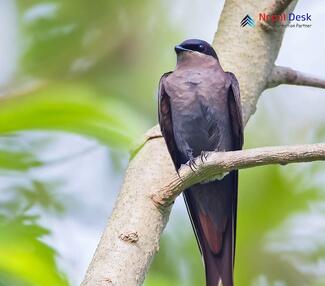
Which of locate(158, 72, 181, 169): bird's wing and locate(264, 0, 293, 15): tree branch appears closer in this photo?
locate(264, 0, 293, 15): tree branch

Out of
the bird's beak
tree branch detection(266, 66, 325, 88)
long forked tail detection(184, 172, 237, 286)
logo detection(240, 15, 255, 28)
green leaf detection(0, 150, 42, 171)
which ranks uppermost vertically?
logo detection(240, 15, 255, 28)

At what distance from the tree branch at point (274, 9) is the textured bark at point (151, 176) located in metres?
0.02

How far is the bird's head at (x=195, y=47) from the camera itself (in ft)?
7.09

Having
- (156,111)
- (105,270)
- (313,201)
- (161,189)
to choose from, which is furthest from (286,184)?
(105,270)

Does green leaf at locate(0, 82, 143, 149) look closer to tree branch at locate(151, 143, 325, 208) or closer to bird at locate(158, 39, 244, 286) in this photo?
bird at locate(158, 39, 244, 286)

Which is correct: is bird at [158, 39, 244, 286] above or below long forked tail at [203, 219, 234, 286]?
above

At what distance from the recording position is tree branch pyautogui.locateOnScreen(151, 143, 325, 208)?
1.42 meters

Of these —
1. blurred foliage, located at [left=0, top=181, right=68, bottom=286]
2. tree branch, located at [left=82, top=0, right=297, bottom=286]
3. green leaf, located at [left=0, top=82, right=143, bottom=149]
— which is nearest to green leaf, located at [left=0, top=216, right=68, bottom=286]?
blurred foliage, located at [left=0, top=181, right=68, bottom=286]

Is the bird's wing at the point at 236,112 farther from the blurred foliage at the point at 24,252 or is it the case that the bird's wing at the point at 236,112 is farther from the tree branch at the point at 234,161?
the blurred foliage at the point at 24,252

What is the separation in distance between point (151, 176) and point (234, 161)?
0.31m

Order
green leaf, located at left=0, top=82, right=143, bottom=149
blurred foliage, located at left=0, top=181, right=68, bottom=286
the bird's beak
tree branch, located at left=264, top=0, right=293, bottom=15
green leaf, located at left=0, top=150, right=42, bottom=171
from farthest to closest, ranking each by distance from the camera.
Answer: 1. the bird's beak
2. tree branch, located at left=264, top=0, right=293, bottom=15
3. green leaf, located at left=0, top=150, right=42, bottom=171
4. green leaf, located at left=0, top=82, right=143, bottom=149
5. blurred foliage, located at left=0, top=181, right=68, bottom=286

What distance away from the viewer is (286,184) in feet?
7.84

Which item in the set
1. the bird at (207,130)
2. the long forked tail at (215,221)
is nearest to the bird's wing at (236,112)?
the bird at (207,130)

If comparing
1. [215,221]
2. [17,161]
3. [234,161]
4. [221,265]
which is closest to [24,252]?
[234,161]
